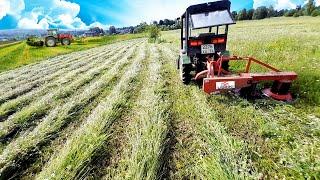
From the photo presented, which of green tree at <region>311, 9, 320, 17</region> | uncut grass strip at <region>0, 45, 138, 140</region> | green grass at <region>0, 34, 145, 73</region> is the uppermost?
green tree at <region>311, 9, 320, 17</region>

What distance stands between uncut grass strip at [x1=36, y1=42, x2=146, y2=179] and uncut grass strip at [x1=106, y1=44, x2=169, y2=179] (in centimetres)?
41

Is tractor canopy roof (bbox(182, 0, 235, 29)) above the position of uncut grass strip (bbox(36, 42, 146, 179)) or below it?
above

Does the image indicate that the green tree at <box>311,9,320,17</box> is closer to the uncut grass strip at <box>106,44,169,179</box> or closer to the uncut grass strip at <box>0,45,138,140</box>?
the uncut grass strip at <box>0,45,138,140</box>

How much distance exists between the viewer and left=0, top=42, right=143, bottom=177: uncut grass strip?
413cm

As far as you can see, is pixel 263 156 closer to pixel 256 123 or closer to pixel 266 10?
pixel 256 123

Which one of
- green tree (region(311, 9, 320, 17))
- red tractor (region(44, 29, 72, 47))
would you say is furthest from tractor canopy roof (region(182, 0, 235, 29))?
green tree (region(311, 9, 320, 17))

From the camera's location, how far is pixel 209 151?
394cm

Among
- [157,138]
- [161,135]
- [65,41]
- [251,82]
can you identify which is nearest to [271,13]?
[65,41]

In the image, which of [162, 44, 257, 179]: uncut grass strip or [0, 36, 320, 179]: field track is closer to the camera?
[162, 44, 257, 179]: uncut grass strip

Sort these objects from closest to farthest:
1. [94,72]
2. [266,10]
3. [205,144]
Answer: [205,144] → [94,72] → [266,10]

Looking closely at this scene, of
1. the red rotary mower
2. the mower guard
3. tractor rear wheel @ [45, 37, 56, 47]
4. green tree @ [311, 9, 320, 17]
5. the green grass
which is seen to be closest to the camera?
the mower guard

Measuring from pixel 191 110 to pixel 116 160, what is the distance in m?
2.27

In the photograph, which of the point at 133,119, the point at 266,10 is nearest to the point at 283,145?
the point at 133,119

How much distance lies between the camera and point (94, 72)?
11281mm
